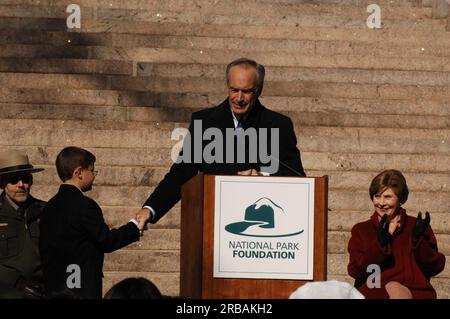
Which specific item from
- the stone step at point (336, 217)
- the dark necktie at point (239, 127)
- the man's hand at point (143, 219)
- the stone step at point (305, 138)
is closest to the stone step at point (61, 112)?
the stone step at point (305, 138)

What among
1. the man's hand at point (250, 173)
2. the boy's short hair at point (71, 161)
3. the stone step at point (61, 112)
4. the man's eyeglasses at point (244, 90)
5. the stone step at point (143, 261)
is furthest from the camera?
the stone step at point (61, 112)

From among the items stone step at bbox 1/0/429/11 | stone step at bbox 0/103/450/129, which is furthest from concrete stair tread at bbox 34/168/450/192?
stone step at bbox 1/0/429/11

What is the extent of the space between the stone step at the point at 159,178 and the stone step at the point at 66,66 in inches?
84.0

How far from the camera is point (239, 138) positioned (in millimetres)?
9109

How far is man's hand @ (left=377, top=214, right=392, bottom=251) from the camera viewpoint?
9242 mm

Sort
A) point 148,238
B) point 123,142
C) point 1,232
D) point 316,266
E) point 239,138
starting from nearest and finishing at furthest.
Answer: point 316,266 → point 239,138 → point 1,232 → point 148,238 → point 123,142

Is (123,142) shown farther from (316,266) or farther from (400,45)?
(316,266)

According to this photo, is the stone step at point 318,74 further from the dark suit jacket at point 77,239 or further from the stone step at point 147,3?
the dark suit jacket at point 77,239

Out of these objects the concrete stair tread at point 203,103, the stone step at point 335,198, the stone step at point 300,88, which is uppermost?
the stone step at point 300,88

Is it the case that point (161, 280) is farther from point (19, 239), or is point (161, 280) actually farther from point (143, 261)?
point (19, 239)

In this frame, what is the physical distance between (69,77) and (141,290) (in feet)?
30.8

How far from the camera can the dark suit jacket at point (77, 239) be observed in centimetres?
942

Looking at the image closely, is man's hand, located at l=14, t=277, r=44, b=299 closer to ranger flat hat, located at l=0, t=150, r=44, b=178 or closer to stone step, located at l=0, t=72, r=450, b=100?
ranger flat hat, located at l=0, t=150, r=44, b=178
